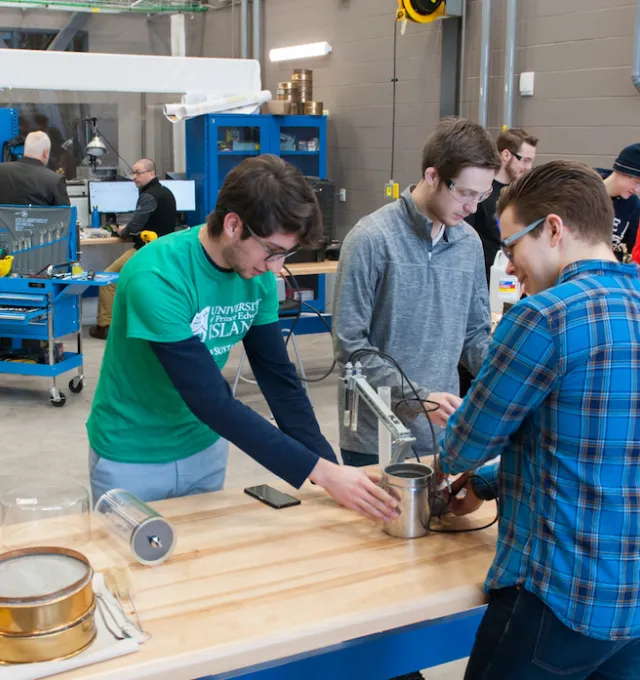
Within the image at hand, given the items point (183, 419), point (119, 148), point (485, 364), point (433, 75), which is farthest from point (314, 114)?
point (485, 364)

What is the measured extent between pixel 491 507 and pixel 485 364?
0.61m

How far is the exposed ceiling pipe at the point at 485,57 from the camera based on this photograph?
605 cm

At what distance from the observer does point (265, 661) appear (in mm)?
1312

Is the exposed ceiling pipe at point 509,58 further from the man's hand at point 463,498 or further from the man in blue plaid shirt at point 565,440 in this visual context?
the man in blue plaid shirt at point 565,440

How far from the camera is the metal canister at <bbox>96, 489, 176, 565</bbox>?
1.51m

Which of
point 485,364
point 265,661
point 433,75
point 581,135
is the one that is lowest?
point 265,661

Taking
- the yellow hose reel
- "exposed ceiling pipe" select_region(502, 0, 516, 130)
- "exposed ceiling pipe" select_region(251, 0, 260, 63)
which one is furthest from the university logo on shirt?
"exposed ceiling pipe" select_region(251, 0, 260, 63)

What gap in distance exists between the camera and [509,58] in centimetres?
593

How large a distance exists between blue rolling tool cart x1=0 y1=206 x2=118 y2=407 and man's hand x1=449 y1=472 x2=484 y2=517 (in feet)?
12.3

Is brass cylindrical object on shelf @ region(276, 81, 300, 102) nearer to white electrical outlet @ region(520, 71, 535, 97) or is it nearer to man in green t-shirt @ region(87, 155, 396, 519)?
white electrical outlet @ region(520, 71, 535, 97)

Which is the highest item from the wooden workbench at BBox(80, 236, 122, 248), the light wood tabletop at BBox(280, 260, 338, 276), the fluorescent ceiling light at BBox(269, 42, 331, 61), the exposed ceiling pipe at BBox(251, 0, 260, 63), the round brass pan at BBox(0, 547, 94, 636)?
the exposed ceiling pipe at BBox(251, 0, 260, 63)

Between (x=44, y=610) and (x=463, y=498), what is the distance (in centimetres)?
85

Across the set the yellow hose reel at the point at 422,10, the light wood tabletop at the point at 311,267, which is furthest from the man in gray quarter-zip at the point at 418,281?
the yellow hose reel at the point at 422,10

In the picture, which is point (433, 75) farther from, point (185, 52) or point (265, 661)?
point (265, 661)
